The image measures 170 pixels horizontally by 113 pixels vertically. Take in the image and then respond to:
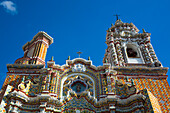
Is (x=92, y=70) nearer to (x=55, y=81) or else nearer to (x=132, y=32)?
(x=55, y=81)

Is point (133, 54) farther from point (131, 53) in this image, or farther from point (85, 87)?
point (85, 87)

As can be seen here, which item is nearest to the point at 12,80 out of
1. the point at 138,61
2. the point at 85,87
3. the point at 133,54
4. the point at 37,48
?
the point at 85,87

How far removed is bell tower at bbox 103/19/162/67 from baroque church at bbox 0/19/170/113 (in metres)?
→ 0.08

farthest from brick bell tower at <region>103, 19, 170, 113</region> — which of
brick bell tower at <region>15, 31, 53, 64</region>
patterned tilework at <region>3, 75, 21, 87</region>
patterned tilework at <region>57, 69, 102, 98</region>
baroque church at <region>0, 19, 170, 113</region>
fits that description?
patterned tilework at <region>3, 75, 21, 87</region>

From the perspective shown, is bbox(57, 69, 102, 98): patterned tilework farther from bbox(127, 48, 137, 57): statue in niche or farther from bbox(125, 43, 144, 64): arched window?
bbox(127, 48, 137, 57): statue in niche

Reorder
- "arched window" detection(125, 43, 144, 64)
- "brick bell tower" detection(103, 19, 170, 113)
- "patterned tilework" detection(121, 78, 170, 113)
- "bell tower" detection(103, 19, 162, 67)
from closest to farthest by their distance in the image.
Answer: "patterned tilework" detection(121, 78, 170, 113) < "brick bell tower" detection(103, 19, 170, 113) < "bell tower" detection(103, 19, 162, 67) < "arched window" detection(125, 43, 144, 64)

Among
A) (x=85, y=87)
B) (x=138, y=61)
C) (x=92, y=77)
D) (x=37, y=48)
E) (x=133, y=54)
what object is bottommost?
(x=85, y=87)

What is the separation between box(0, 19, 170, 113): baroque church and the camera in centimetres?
1174

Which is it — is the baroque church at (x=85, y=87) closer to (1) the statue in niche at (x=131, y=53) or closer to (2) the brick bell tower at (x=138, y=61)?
(2) the brick bell tower at (x=138, y=61)

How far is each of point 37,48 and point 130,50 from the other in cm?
758

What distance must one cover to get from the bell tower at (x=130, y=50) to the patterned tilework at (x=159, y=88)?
2.01 m

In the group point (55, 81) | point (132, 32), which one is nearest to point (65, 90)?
point (55, 81)

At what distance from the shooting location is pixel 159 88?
13.4 meters

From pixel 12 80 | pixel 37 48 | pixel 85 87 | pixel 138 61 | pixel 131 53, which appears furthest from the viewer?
pixel 131 53
